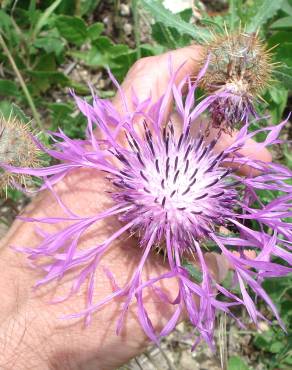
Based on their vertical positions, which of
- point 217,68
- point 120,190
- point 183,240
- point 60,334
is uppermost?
point 217,68

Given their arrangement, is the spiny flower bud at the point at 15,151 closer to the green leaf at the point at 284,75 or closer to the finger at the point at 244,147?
the finger at the point at 244,147

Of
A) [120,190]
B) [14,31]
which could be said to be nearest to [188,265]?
[120,190]

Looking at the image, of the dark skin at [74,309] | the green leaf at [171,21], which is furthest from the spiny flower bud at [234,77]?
the dark skin at [74,309]

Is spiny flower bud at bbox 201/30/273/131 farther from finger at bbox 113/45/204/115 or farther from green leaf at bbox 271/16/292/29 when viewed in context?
green leaf at bbox 271/16/292/29

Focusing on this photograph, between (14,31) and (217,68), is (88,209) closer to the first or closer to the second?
A: (217,68)

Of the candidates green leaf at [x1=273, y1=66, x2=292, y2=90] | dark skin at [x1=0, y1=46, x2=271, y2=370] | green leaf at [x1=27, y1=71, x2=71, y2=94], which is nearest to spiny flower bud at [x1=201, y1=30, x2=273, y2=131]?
green leaf at [x1=273, y1=66, x2=292, y2=90]

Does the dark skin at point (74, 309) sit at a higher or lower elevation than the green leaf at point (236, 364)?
higher
